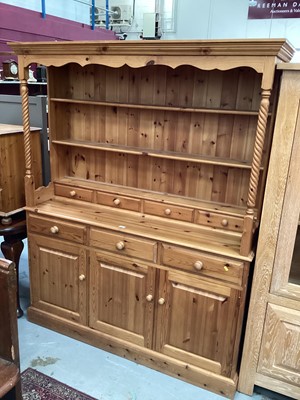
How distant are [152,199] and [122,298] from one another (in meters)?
0.63

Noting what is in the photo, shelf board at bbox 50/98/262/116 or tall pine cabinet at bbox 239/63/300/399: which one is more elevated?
shelf board at bbox 50/98/262/116

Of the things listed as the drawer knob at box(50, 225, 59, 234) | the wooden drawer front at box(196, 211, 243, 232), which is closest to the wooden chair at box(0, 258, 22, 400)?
the drawer knob at box(50, 225, 59, 234)

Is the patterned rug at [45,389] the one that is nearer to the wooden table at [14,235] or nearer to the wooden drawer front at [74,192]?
the wooden table at [14,235]

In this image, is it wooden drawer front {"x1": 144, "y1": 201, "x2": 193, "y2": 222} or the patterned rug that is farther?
wooden drawer front {"x1": 144, "y1": 201, "x2": 193, "y2": 222}

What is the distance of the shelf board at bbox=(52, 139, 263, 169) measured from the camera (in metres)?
2.00

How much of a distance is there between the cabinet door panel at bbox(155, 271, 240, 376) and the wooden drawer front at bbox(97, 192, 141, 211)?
0.52 m

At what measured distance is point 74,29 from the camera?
6297 millimetres

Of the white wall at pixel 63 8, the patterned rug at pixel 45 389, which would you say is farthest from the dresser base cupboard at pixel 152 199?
the white wall at pixel 63 8

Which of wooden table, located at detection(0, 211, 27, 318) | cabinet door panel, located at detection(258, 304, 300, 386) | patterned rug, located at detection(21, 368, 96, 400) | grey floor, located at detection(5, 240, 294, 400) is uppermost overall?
wooden table, located at detection(0, 211, 27, 318)

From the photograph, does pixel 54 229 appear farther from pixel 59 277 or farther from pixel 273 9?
pixel 273 9

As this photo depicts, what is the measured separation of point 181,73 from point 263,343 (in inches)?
62.3

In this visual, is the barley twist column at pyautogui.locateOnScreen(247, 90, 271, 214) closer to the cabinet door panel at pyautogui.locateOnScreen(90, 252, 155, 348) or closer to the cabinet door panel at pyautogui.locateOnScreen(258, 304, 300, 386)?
the cabinet door panel at pyautogui.locateOnScreen(258, 304, 300, 386)

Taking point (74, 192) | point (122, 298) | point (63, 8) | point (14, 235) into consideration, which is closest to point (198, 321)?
point (122, 298)

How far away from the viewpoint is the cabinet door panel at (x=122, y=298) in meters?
2.09
